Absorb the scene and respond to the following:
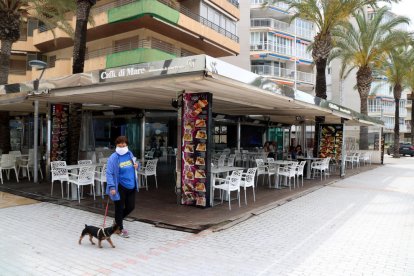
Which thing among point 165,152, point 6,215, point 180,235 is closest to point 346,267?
point 180,235

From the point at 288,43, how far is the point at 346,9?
3171 cm

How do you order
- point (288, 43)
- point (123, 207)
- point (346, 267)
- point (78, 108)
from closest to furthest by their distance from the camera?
point (346, 267), point (123, 207), point (78, 108), point (288, 43)

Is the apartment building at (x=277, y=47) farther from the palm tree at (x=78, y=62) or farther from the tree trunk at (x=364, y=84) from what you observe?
the palm tree at (x=78, y=62)

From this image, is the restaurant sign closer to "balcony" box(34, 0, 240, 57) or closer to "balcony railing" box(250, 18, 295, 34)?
"balcony" box(34, 0, 240, 57)

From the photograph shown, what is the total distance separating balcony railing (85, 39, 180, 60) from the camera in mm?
22798

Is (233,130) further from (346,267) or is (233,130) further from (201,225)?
(346,267)

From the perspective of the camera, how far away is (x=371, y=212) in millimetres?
8875

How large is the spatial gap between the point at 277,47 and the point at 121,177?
142 feet

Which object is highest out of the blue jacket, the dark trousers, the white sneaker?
the blue jacket

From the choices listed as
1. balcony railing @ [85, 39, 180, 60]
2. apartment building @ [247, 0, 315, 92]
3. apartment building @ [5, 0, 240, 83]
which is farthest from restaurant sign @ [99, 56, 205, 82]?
apartment building @ [247, 0, 315, 92]

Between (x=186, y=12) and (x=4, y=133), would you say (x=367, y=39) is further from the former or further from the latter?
(x=4, y=133)

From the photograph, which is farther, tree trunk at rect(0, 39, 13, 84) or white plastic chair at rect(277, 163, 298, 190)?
tree trunk at rect(0, 39, 13, 84)

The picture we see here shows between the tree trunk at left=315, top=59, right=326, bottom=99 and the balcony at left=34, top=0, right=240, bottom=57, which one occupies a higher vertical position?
the balcony at left=34, top=0, right=240, bottom=57

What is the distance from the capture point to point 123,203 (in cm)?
607
